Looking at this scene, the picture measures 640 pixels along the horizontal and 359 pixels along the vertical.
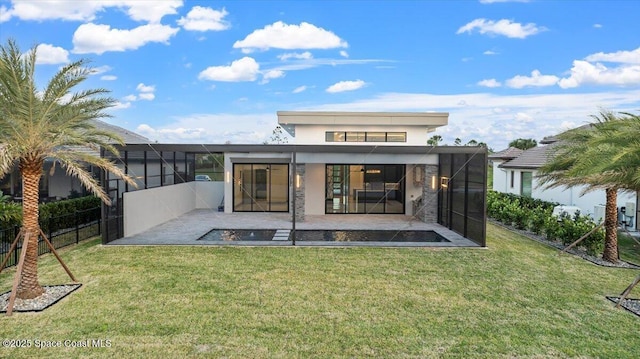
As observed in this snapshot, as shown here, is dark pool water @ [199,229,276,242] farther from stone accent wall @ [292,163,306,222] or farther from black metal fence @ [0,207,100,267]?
black metal fence @ [0,207,100,267]

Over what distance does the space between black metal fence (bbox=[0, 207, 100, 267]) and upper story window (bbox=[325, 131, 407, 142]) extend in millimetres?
11499

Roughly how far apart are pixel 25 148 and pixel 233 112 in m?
26.3

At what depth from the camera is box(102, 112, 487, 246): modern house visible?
14.8 m

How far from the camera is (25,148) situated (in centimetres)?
729

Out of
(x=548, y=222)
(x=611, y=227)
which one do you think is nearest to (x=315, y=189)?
(x=548, y=222)

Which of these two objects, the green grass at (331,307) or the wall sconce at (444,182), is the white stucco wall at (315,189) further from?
the green grass at (331,307)

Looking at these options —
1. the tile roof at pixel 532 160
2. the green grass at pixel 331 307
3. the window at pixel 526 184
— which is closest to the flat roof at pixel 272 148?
the green grass at pixel 331 307

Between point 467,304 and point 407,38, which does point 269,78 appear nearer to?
point 407,38

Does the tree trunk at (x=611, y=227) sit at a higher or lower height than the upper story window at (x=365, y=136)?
lower

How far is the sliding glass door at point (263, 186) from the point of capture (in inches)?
822

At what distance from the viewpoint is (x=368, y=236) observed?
14055 millimetres

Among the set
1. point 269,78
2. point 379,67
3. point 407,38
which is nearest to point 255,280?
point 407,38

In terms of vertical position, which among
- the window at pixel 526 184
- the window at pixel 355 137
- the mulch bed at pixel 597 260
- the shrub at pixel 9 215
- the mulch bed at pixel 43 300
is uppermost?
the window at pixel 355 137

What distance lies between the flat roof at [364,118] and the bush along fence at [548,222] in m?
5.32
